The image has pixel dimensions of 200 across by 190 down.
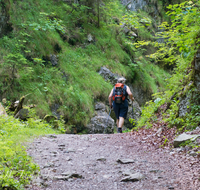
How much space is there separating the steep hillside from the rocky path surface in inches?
206

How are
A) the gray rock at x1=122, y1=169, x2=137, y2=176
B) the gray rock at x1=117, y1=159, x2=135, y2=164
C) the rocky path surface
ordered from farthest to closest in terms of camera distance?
the gray rock at x1=117, y1=159, x2=135, y2=164, the gray rock at x1=122, y1=169, x2=137, y2=176, the rocky path surface

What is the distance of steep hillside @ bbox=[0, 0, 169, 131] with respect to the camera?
921 centimetres

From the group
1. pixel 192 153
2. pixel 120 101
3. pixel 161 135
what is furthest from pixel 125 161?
pixel 120 101

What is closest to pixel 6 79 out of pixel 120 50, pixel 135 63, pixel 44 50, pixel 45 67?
pixel 45 67

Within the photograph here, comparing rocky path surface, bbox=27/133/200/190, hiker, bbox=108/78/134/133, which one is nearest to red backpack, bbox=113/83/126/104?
hiker, bbox=108/78/134/133

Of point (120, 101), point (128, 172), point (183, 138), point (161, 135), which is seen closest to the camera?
point (128, 172)

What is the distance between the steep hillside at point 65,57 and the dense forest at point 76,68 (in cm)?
5

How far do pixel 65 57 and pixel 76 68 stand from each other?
39.6 inches

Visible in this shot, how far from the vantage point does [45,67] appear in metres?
10.8

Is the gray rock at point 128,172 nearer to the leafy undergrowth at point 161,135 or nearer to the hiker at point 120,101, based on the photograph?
the leafy undergrowth at point 161,135

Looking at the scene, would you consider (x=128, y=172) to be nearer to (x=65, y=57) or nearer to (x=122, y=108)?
(x=122, y=108)

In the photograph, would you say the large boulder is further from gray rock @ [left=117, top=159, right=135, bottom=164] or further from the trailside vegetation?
gray rock @ [left=117, top=159, right=135, bottom=164]

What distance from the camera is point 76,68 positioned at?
1227 cm

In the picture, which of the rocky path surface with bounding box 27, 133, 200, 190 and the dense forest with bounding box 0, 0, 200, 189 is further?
the dense forest with bounding box 0, 0, 200, 189
